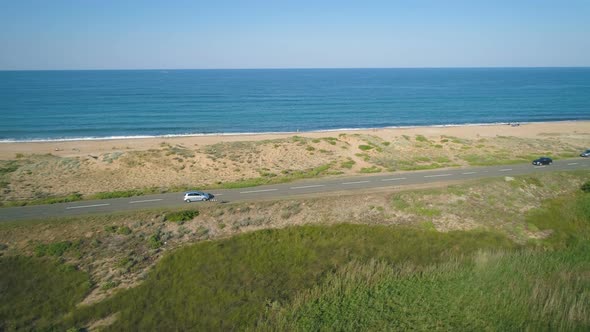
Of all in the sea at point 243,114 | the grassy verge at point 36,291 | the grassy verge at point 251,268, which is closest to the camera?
the grassy verge at point 36,291

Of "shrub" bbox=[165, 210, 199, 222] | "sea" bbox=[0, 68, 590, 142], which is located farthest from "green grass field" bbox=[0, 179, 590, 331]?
"sea" bbox=[0, 68, 590, 142]

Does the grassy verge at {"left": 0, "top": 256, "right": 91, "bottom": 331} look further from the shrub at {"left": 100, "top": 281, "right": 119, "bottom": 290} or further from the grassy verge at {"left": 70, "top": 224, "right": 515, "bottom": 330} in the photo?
the grassy verge at {"left": 70, "top": 224, "right": 515, "bottom": 330}

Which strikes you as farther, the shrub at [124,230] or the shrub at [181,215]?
the shrub at [181,215]

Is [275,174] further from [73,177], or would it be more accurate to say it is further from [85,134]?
[85,134]

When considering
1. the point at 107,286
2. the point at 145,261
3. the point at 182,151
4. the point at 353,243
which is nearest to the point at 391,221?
the point at 353,243

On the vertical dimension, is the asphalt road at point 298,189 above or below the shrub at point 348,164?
below

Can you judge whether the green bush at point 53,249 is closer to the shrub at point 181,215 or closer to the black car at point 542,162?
the shrub at point 181,215

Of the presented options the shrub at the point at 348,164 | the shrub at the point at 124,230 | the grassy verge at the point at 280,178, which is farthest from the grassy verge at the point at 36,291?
the shrub at the point at 348,164

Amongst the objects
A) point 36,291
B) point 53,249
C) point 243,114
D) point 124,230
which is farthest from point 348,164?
point 243,114

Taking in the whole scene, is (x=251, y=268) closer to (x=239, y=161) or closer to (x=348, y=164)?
(x=239, y=161)
